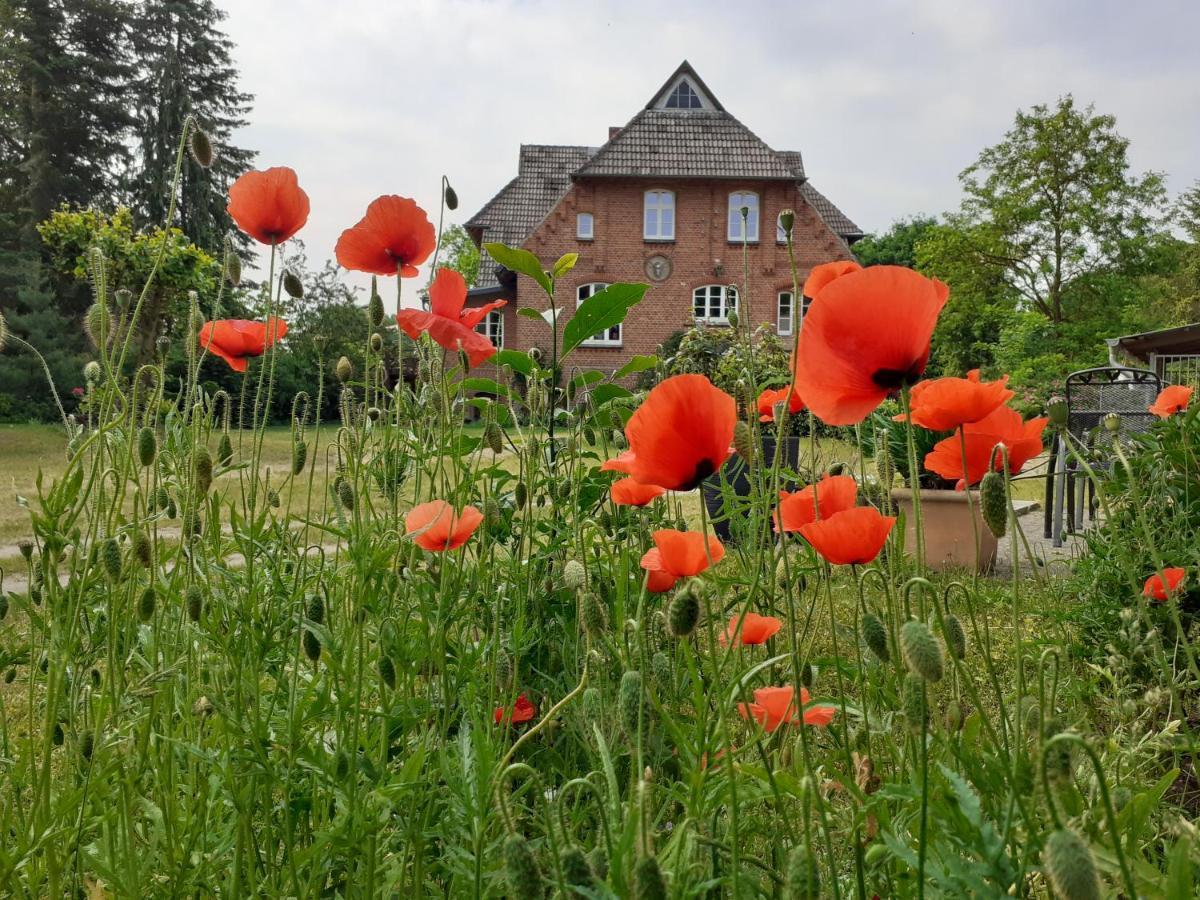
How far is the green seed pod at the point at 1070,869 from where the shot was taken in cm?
45

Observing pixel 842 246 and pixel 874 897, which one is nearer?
pixel 874 897

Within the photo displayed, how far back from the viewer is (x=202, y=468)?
1088mm

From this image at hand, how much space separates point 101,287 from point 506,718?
2.27 feet

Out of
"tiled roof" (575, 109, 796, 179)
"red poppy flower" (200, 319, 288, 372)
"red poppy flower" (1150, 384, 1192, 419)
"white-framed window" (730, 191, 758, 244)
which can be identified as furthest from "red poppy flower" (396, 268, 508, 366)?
"tiled roof" (575, 109, 796, 179)

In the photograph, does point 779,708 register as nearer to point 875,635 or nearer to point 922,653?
point 875,635

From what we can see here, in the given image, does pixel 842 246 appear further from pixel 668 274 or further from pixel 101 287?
pixel 101 287

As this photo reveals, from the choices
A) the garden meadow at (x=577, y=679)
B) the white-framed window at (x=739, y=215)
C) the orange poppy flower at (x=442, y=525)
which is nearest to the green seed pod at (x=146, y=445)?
the garden meadow at (x=577, y=679)

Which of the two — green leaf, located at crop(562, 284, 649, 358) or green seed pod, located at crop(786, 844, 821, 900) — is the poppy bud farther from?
green seed pod, located at crop(786, 844, 821, 900)

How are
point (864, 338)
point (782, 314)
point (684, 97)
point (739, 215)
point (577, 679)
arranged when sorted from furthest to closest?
point (684, 97) → point (782, 314) → point (739, 215) → point (577, 679) → point (864, 338)

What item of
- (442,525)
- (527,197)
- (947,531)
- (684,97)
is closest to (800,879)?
(442,525)

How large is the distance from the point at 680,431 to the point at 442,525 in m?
0.52

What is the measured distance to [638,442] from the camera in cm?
83

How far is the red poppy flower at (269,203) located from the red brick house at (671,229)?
19.1 meters

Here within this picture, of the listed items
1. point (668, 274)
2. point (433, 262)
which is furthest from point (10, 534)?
point (668, 274)
